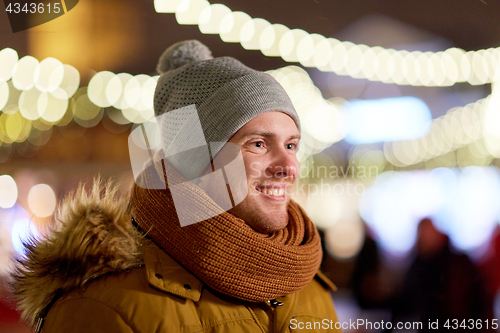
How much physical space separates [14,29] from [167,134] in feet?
5.39

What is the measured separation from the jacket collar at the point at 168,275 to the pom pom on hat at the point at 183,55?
1111 millimetres

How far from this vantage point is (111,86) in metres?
3.45

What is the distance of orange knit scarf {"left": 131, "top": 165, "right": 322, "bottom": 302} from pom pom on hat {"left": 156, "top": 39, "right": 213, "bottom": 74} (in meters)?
0.78

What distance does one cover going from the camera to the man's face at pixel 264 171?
5.75ft

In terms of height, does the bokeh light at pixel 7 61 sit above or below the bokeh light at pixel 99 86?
above

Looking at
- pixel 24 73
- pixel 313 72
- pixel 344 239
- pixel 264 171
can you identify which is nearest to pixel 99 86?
pixel 24 73

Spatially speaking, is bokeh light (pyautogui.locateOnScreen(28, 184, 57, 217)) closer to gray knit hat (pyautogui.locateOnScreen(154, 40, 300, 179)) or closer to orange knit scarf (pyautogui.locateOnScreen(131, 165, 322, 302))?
orange knit scarf (pyautogui.locateOnScreen(131, 165, 322, 302))

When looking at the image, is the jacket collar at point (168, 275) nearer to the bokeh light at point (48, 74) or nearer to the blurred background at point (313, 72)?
the blurred background at point (313, 72)

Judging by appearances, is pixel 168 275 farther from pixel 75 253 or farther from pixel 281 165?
pixel 281 165

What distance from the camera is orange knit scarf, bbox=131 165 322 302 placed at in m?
1.54

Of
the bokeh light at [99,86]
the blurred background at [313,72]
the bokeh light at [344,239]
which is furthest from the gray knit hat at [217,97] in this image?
the bokeh light at [344,239]

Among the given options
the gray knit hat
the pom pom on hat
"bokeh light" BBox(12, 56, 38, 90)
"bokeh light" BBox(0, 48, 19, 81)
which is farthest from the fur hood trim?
"bokeh light" BBox(12, 56, 38, 90)

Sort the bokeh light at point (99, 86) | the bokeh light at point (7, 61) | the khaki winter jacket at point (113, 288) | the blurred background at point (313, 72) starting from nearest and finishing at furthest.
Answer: the khaki winter jacket at point (113, 288)
the bokeh light at point (7, 61)
the blurred background at point (313, 72)
the bokeh light at point (99, 86)

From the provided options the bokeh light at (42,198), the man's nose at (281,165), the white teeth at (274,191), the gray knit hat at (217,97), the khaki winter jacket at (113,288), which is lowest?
the bokeh light at (42,198)
